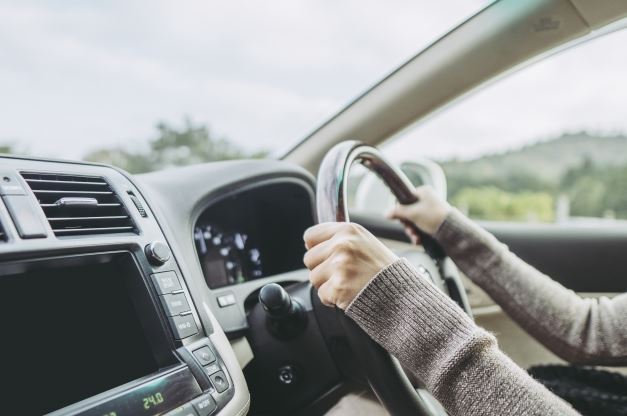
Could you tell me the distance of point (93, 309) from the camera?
0.93 meters

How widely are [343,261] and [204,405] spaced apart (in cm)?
31

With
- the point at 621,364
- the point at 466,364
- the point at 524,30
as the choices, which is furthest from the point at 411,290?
the point at 524,30

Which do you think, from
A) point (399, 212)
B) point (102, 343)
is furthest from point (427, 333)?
point (399, 212)

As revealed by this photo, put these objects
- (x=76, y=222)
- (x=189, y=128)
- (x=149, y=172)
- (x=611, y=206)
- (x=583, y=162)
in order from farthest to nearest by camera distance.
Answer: (x=583, y=162)
(x=611, y=206)
(x=189, y=128)
(x=149, y=172)
(x=76, y=222)

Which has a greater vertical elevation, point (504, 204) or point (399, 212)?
point (399, 212)

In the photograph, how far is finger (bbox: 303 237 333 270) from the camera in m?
0.84

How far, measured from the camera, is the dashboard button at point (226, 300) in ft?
3.79

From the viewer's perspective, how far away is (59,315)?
0.89 metres

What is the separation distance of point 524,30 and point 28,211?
134 cm

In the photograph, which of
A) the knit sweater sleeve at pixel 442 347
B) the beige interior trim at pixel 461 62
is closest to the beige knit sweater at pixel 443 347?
the knit sweater sleeve at pixel 442 347

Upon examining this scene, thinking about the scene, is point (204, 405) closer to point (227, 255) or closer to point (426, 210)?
point (227, 255)

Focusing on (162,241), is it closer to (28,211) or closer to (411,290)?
(28,211)

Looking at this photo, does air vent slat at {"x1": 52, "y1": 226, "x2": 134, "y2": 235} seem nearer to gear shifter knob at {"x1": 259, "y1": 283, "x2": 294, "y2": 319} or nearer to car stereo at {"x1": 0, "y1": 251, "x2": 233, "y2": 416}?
car stereo at {"x1": 0, "y1": 251, "x2": 233, "y2": 416}

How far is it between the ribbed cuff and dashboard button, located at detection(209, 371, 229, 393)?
10.7 inches
